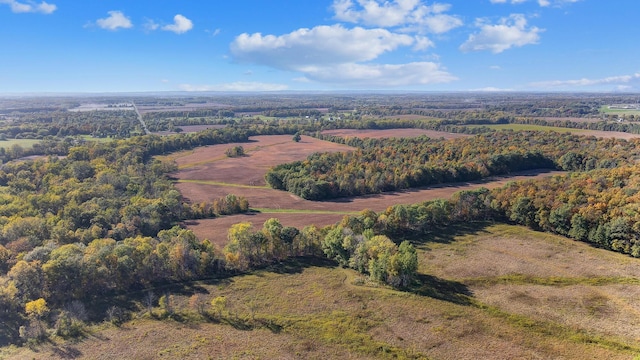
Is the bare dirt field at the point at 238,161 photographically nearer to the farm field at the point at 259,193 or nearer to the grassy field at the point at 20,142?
the farm field at the point at 259,193

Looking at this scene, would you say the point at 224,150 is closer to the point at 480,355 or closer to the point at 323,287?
the point at 323,287

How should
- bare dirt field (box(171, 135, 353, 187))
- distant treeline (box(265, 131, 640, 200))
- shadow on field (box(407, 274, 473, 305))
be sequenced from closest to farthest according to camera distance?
shadow on field (box(407, 274, 473, 305)) < distant treeline (box(265, 131, 640, 200)) < bare dirt field (box(171, 135, 353, 187))

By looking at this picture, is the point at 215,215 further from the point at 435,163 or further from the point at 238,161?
the point at 435,163

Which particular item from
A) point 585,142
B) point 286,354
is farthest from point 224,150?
point 585,142

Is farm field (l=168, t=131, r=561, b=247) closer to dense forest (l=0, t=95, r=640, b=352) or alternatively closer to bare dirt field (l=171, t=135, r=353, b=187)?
bare dirt field (l=171, t=135, r=353, b=187)

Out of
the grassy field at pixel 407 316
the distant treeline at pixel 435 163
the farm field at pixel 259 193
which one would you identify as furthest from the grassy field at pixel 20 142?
the grassy field at pixel 407 316

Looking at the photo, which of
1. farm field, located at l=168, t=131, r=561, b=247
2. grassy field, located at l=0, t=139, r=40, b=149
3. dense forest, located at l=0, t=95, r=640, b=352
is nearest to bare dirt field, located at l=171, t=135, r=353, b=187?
farm field, located at l=168, t=131, r=561, b=247

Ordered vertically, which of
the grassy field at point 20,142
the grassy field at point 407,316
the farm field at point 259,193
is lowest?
the grassy field at point 407,316
